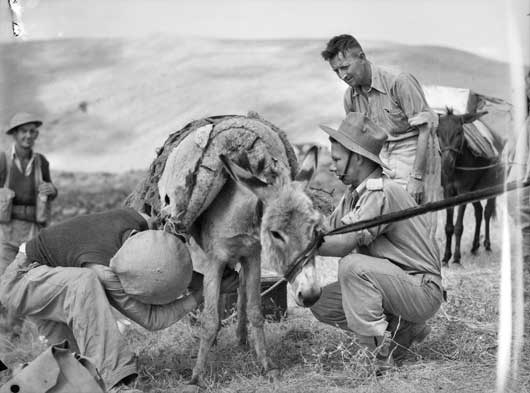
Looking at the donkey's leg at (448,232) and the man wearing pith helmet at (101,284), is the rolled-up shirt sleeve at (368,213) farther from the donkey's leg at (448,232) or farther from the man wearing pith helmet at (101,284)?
the donkey's leg at (448,232)

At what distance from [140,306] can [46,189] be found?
3133mm

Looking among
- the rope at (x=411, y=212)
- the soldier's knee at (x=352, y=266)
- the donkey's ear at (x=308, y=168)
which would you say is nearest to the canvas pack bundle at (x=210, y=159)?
the donkey's ear at (x=308, y=168)

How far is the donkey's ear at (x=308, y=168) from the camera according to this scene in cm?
443

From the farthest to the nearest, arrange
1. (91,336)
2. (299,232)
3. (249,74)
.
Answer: (249,74), (91,336), (299,232)

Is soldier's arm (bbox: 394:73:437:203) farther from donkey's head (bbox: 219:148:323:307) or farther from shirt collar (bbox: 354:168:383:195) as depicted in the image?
donkey's head (bbox: 219:148:323:307)

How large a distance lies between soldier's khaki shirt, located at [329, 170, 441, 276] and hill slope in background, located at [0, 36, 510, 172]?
4.51 m

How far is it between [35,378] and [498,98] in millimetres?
7300

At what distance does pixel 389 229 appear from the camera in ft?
15.1

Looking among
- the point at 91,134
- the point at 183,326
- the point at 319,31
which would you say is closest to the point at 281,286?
the point at 183,326

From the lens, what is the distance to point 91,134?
37.2 ft

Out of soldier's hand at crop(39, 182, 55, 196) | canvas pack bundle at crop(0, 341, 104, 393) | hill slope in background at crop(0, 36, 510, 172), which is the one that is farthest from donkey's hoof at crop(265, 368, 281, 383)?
hill slope in background at crop(0, 36, 510, 172)

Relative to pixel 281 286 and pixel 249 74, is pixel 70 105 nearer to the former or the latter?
pixel 249 74

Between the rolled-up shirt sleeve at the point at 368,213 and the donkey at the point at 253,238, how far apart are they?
0.28m

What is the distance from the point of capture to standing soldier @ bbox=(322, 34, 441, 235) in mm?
5824
